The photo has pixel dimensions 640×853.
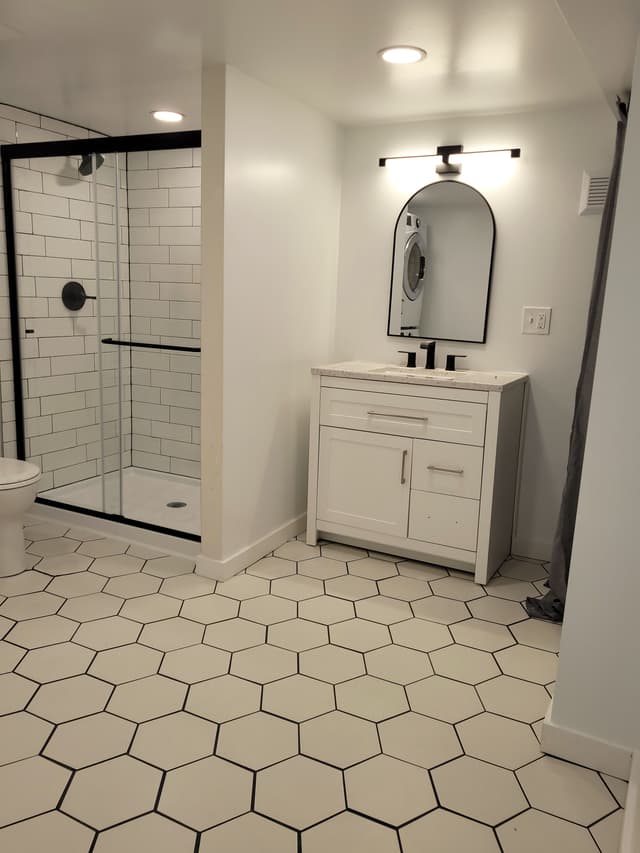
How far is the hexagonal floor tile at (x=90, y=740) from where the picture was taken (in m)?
1.76

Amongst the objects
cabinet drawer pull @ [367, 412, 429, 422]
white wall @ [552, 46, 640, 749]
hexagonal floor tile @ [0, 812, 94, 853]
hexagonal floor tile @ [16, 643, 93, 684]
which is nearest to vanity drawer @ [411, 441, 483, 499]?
cabinet drawer pull @ [367, 412, 429, 422]

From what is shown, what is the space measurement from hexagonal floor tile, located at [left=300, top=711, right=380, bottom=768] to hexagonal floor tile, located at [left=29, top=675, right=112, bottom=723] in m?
0.63

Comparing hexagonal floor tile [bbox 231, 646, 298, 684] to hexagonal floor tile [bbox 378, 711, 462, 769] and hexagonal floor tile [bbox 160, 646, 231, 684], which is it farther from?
hexagonal floor tile [bbox 378, 711, 462, 769]

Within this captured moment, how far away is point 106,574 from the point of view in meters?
2.89

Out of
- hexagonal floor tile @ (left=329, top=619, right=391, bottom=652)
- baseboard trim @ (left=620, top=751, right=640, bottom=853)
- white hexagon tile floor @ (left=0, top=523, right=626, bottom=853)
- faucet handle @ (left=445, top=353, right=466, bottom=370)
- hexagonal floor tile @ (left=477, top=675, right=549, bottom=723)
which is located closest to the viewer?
baseboard trim @ (left=620, top=751, right=640, bottom=853)

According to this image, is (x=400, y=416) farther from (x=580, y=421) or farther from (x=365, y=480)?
(x=580, y=421)

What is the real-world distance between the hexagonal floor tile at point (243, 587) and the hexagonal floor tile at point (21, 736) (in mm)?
954

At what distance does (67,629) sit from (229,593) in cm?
64

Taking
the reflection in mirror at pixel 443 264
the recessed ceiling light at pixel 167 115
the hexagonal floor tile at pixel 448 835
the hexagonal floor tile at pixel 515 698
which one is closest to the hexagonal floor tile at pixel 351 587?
the hexagonal floor tile at pixel 515 698

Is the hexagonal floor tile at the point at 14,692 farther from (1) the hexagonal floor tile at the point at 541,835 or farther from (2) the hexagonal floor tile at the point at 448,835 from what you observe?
(1) the hexagonal floor tile at the point at 541,835

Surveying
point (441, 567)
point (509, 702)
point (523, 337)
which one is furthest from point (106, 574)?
point (523, 337)

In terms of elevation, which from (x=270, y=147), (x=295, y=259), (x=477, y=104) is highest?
(x=477, y=104)

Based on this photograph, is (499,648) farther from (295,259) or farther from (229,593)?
(295,259)

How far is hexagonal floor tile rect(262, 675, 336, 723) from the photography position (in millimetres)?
1990
